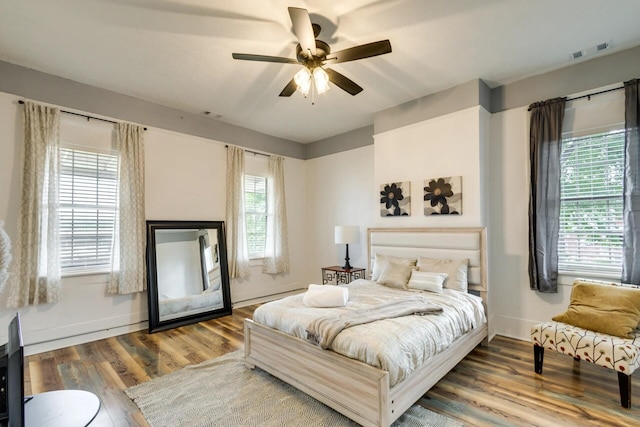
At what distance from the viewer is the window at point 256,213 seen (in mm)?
5344

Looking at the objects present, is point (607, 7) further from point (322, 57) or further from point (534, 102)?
point (322, 57)

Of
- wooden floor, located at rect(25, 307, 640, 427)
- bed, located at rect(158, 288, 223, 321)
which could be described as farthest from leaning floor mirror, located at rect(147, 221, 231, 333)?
wooden floor, located at rect(25, 307, 640, 427)

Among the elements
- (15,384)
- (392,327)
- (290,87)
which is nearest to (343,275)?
(392,327)

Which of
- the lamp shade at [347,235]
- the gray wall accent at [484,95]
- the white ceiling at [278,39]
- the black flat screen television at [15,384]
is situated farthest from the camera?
the lamp shade at [347,235]

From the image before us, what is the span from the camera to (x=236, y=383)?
2.66 m

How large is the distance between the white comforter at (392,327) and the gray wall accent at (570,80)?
241 centimetres

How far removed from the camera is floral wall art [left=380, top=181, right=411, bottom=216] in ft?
13.8

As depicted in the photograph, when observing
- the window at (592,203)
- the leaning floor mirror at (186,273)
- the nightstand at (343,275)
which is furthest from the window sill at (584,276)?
the leaning floor mirror at (186,273)

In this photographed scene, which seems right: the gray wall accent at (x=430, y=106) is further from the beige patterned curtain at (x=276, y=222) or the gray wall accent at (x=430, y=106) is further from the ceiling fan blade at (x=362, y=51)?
the beige patterned curtain at (x=276, y=222)

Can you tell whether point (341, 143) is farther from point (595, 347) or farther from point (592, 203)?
point (595, 347)

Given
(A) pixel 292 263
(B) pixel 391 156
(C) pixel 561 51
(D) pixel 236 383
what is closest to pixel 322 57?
(B) pixel 391 156

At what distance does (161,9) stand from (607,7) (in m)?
3.56

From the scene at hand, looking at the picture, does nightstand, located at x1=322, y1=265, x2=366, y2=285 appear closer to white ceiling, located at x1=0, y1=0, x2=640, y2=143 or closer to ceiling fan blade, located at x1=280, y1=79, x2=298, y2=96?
white ceiling, located at x1=0, y1=0, x2=640, y2=143

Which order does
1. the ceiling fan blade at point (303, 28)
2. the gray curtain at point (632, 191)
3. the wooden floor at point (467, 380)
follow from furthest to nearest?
the gray curtain at point (632, 191) < the wooden floor at point (467, 380) < the ceiling fan blade at point (303, 28)
